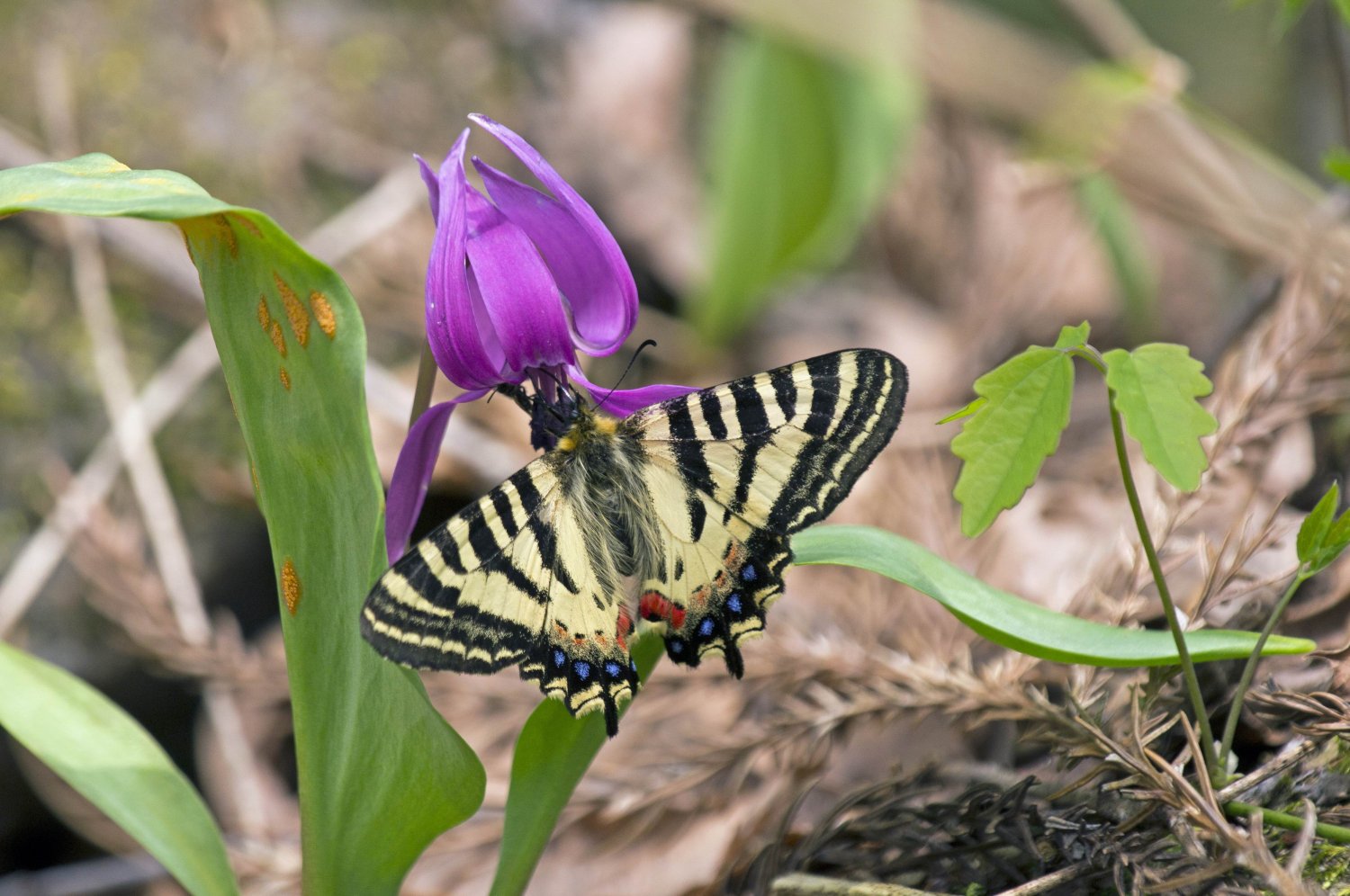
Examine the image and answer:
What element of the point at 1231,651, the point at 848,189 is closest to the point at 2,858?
the point at 1231,651

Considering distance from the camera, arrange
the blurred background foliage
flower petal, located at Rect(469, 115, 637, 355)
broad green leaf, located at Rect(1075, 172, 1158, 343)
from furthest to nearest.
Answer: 1. broad green leaf, located at Rect(1075, 172, 1158, 343)
2. the blurred background foliage
3. flower petal, located at Rect(469, 115, 637, 355)

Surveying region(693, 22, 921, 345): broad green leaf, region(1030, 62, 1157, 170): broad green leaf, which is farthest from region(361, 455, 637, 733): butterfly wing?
region(693, 22, 921, 345): broad green leaf

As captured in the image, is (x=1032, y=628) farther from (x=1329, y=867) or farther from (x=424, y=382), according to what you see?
(x=424, y=382)

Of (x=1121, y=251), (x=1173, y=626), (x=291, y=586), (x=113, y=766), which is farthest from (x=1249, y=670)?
(x=1121, y=251)

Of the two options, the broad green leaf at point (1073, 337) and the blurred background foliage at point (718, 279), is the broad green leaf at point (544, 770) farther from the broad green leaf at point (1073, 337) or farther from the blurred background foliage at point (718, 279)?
the broad green leaf at point (1073, 337)

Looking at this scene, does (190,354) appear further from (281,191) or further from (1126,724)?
(1126,724)

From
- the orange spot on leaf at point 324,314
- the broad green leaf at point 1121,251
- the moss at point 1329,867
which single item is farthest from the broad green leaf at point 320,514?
the broad green leaf at point 1121,251

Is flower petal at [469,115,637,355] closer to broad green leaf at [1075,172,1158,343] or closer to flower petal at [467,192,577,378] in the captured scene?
flower petal at [467,192,577,378]
